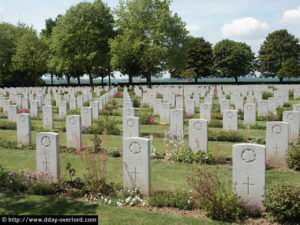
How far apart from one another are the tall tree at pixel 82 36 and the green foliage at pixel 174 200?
3953 cm

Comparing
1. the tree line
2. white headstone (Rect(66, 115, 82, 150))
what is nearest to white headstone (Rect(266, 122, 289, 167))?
white headstone (Rect(66, 115, 82, 150))

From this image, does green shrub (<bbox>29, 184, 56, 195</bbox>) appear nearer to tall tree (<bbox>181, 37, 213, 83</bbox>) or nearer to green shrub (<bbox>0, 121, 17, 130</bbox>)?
green shrub (<bbox>0, 121, 17, 130</bbox>)

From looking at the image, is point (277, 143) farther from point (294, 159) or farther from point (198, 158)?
point (198, 158)

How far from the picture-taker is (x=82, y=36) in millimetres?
45469

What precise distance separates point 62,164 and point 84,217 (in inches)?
160

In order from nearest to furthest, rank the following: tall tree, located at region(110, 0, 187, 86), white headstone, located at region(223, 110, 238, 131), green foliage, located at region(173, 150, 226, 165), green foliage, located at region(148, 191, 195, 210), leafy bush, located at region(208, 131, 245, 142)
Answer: green foliage, located at region(148, 191, 195, 210)
green foliage, located at region(173, 150, 226, 165)
leafy bush, located at region(208, 131, 245, 142)
white headstone, located at region(223, 110, 238, 131)
tall tree, located at region(110, 0, 187, 86)

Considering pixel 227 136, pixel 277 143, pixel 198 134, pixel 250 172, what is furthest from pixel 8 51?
pixel 250 172

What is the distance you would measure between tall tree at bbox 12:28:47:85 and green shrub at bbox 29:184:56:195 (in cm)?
4899

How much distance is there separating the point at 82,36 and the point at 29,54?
12494 mm

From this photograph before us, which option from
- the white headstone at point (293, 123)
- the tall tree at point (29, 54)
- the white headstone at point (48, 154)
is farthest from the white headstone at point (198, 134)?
the tall tree at point (29, 54)

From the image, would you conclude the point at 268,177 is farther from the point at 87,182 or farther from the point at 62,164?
the point at 62,164

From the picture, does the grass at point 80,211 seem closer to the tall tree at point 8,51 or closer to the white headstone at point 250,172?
the white headstone at point 250,172

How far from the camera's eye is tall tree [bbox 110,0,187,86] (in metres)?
42.4

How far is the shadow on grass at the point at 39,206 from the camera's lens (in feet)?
19.7
